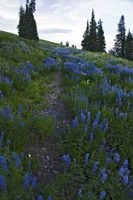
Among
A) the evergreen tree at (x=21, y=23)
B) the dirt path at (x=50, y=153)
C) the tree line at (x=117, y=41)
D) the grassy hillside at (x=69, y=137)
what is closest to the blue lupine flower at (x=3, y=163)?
the grassy hillside at (x=69, y=137)

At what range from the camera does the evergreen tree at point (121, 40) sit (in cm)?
7250

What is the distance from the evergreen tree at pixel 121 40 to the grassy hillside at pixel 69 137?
65294mm

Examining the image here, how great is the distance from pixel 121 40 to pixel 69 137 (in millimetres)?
69169

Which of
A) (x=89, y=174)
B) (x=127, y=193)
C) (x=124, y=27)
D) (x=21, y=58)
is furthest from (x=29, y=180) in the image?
(x=124, y=27)

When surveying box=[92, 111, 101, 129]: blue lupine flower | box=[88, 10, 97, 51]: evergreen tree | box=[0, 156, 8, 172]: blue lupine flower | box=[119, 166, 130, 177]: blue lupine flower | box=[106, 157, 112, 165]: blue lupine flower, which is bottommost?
box=[119, 166, 130, 177]: blue lupine flower

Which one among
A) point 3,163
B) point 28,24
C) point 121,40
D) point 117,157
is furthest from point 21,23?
point 3,163

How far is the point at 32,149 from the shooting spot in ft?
18.3

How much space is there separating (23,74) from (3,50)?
414cm

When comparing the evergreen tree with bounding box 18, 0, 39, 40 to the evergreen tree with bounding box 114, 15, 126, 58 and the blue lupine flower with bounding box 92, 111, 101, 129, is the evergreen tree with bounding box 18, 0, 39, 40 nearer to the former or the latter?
the evergreen tree with bounding box 114, 15, 126, 58

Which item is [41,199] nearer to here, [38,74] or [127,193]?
[127,193]

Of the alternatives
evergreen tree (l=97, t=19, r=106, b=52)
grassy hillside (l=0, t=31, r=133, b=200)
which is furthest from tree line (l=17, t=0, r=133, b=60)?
grassy hillside (l=0, t=31, r=133, b=200)

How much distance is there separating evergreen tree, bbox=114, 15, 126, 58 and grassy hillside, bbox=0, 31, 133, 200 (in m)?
65.3

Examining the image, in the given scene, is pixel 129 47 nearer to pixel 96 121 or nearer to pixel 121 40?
pixel 121 40

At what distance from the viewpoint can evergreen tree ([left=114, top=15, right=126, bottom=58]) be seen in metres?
72.5
